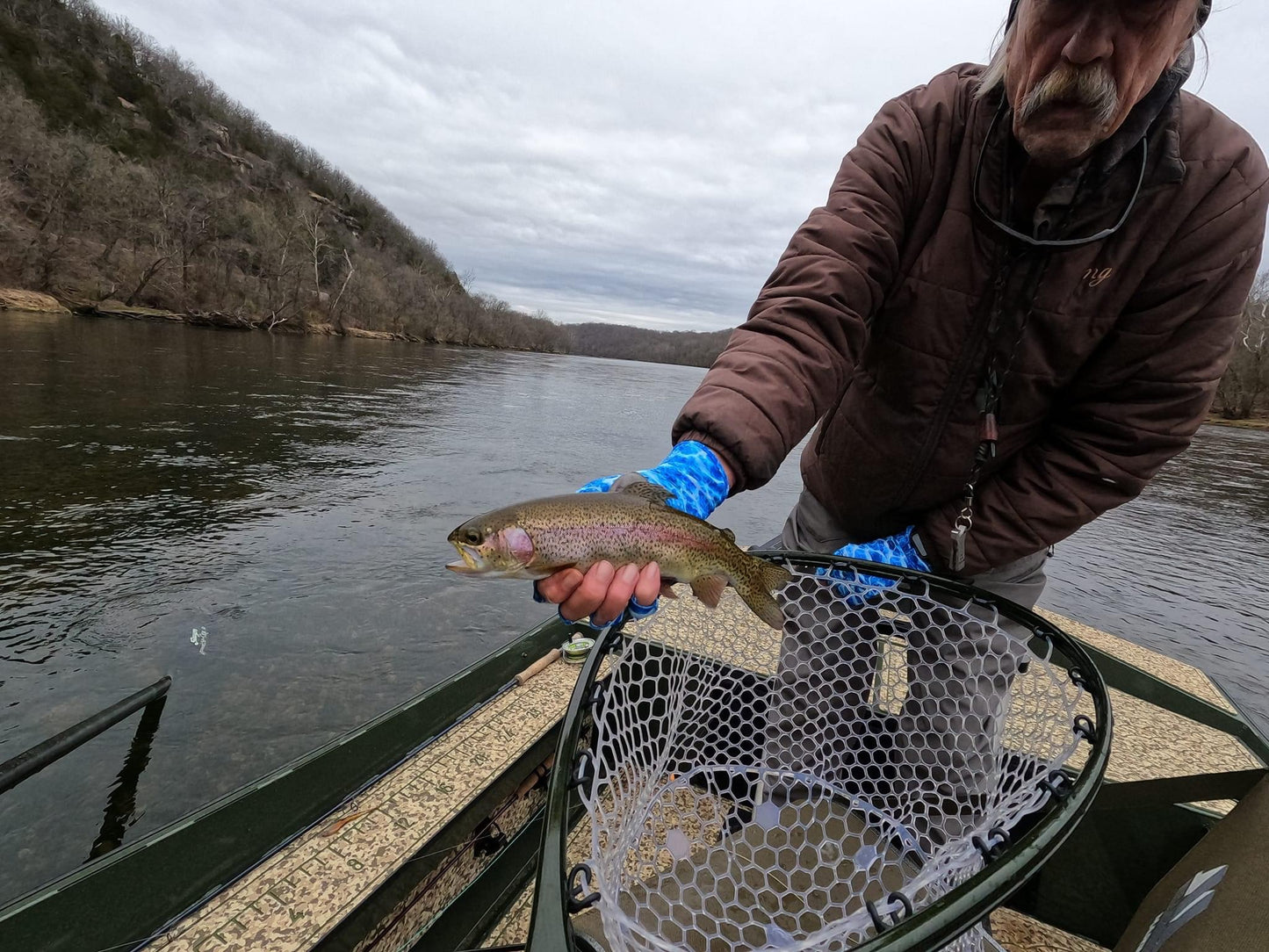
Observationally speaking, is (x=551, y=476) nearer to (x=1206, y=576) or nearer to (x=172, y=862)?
(x=172, y=862)

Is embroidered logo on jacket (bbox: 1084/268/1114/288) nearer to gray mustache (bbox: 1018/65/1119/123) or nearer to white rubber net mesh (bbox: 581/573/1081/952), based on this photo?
gray mustache (bbox: 1018/65/1119/123)

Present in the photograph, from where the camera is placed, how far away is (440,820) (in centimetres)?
223

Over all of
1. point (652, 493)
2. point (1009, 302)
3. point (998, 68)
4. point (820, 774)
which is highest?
point (998, 68)

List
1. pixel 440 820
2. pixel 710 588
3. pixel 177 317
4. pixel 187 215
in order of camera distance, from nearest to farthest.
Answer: pixel 710 588 < pixel 440 820 < pixel 177 317 < pixel 187 215

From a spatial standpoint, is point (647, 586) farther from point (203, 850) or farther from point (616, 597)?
point (203, 850)

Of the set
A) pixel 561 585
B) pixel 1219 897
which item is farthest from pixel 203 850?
pixel 1219 897

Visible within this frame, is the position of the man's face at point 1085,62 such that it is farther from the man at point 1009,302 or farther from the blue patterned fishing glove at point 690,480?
the blue patterned fishing glove at point 690,480

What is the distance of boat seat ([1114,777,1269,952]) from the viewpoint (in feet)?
4.81

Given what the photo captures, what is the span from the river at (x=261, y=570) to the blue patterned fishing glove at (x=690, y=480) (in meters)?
3.63

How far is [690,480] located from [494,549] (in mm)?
608

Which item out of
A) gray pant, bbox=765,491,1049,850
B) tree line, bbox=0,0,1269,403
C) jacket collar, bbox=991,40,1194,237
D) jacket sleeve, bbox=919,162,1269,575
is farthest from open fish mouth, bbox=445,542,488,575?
tree line, bbox=0,0,1269,403

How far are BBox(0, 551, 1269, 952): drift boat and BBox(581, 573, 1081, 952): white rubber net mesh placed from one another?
0.39 ft

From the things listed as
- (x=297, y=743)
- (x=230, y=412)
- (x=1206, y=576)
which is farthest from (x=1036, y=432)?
(x=230, y=412)

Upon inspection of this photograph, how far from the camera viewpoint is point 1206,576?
10023mm
